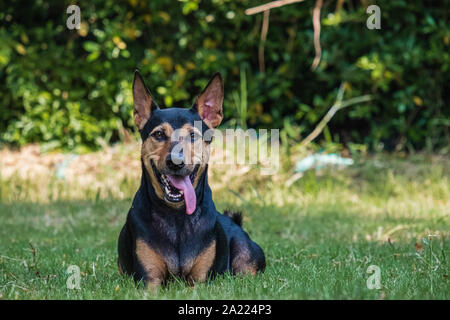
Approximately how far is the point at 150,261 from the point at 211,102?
4.06 feet

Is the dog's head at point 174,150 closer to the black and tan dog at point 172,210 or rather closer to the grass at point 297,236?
the black and tan dog at point 172,210

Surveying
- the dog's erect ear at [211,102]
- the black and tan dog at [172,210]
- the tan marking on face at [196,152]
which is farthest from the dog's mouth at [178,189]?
the dog's erect ear at [211,102]

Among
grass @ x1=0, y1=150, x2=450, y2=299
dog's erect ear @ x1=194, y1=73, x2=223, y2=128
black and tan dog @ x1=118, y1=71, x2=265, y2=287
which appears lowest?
grass @ x1=0, y1=150, x2=450, y2=299

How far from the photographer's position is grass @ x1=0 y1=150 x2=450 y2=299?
153 inches

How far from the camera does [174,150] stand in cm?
403

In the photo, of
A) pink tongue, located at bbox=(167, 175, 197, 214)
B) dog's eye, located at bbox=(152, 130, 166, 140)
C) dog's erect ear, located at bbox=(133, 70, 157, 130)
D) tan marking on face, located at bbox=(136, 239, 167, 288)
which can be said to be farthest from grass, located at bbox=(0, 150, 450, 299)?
dog's erect ear, located at bbox=(133, 70, 157, 130)

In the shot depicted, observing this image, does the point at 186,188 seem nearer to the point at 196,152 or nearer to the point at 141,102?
the point at 196,152

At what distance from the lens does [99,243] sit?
6020 mm

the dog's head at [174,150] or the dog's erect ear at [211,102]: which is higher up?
the dog's erect ear at [211,102]

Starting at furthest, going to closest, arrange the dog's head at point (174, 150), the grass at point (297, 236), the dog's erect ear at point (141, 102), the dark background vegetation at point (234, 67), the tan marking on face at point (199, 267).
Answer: the dark background vegetation at point (234, 67), the dog's erect ear at point (141, 102), the tan marking on face at point (199, 267), the dog's head at point (174, 150), the grass at point (297, 236)

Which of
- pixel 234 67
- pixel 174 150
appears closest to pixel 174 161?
pixel 174 150

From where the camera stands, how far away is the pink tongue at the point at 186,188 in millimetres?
4102

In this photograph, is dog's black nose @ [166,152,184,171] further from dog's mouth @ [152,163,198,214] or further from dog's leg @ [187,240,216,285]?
dog's leg @ [187,240,216,285]

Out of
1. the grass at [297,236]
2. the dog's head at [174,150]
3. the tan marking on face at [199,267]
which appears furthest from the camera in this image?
the tan marking on face at [199,267]
